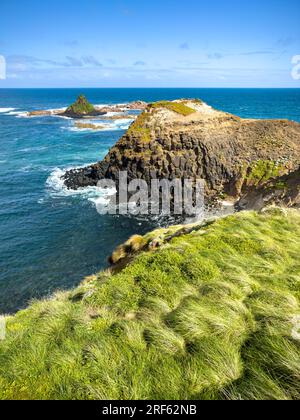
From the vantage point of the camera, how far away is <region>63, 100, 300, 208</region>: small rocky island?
154 ft

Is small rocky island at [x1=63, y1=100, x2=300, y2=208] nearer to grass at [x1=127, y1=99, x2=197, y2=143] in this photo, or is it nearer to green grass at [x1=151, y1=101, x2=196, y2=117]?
grass at [x1=127, y1=99, x2=197, y2=143]

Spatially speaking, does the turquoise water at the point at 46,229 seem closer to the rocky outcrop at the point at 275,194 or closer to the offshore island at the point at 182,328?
the rocky outcrop at the point at 275,194

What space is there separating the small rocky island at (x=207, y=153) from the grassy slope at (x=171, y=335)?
1376 inches

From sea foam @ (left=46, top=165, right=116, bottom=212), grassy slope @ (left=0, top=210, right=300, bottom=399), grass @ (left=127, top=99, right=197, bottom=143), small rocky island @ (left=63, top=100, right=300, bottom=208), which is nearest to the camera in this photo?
grassy slope @ (left=0, top=210, right=300, bottom=399)

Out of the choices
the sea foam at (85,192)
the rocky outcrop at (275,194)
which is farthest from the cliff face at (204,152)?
the rocky outcrop at (275,194)

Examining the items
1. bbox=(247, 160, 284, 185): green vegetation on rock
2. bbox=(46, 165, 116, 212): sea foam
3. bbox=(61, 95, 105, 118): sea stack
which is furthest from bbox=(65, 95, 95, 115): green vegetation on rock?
bbox=(247, 160, 284, 185): green vegetation on rock

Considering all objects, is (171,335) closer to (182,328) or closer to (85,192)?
(182,328)

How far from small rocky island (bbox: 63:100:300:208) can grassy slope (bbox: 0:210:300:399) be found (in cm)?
3495

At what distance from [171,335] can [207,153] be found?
44750 mm

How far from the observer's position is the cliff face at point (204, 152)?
47562 mm

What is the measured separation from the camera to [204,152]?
4866 centimetres

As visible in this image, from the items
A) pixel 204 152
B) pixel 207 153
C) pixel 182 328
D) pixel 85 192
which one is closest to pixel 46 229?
pixel 85 192
